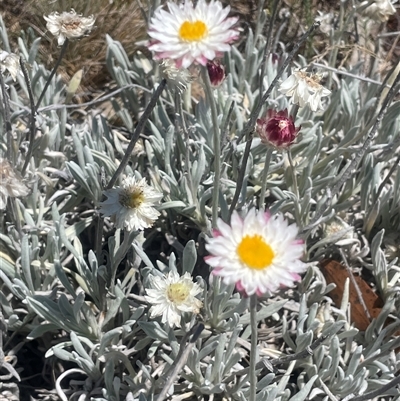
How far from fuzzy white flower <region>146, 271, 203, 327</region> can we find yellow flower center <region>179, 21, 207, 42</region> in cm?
60

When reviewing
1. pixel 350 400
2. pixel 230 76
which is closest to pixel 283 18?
pixel 230 76

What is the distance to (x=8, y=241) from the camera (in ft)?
5.95

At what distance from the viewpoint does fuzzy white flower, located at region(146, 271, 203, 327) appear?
4.73 feet

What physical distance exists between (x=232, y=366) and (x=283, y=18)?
1.81m

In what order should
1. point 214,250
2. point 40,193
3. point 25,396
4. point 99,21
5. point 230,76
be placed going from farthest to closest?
1. point 99,21
2. point 230,76
3. point 40,193
4. point 25,396
5. point 214,250

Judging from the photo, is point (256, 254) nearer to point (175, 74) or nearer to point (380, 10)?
point (175, 74)

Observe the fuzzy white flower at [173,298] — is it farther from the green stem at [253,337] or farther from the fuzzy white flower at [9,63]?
the fuzzy white flower at [9,63]

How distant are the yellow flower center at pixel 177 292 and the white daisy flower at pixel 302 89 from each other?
0.55 m

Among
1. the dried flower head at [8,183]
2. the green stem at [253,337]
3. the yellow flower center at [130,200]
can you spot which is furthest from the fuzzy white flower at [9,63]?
the green stem at [253,337]

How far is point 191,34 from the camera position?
1.16 meters

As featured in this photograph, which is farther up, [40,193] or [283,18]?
[283,18]

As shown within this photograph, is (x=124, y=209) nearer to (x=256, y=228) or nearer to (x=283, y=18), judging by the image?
(x=256, y=228)

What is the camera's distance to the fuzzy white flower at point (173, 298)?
144 centimetres

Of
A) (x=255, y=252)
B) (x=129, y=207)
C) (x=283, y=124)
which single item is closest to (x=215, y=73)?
(x=283, y=124)
